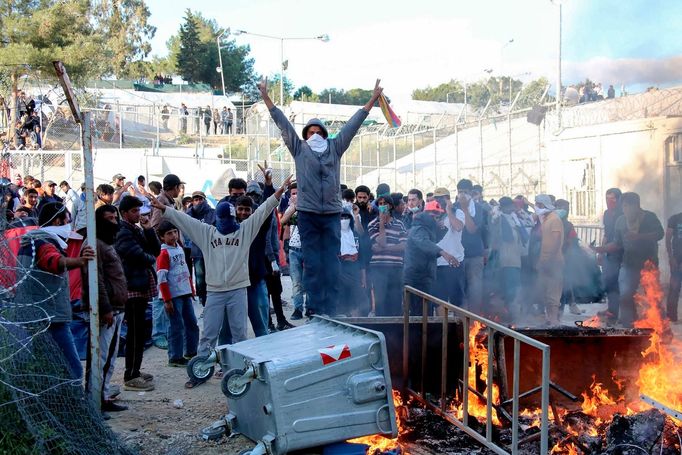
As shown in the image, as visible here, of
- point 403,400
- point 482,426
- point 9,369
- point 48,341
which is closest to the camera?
point 9,369

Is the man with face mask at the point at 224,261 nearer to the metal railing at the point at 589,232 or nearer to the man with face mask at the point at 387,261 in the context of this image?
the man with face mask at the point at 387,261

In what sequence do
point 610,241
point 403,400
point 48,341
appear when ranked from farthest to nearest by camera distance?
point 610,241, point 403,400, point 48,341

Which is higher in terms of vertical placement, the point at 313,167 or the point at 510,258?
the point at 313,167

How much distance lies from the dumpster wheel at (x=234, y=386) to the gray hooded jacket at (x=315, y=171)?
2.62 meters

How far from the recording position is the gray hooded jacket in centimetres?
748

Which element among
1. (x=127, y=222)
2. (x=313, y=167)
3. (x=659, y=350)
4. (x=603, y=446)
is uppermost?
(x=313, y=167)

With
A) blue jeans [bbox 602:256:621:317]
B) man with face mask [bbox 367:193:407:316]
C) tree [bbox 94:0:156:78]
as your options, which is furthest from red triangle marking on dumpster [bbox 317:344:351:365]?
tree [bbox 94:0:156:78]

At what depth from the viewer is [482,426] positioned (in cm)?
604

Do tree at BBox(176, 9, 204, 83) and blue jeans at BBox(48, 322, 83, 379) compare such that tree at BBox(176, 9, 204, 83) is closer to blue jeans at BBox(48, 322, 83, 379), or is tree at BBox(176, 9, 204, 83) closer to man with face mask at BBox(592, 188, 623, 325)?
man with face mask at BBox(592, 188, 623, 325)

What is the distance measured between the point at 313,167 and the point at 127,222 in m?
2.12

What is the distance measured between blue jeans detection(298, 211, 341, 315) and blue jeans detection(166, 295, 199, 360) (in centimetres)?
168

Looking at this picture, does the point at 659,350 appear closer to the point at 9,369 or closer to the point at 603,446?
the point at 603,446

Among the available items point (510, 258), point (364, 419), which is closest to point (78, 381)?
point (364, 419)

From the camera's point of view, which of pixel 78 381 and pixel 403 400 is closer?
pixel 78 381
